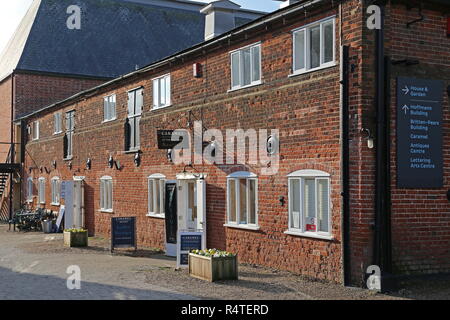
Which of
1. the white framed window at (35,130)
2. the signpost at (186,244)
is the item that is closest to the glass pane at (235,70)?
the signpost at (186,244)

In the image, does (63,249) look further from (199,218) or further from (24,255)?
(199,218)

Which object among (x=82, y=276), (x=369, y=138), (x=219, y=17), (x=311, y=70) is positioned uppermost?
(x=219, y=17)

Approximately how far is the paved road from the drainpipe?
3563 millimetres

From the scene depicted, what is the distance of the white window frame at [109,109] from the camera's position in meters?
22.2

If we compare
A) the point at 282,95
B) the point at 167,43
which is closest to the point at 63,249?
the point at 282,95

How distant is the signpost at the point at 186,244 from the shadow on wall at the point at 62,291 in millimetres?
2404

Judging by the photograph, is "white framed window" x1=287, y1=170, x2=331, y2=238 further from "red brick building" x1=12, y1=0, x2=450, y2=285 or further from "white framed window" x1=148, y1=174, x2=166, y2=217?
"white framed window" x1=148, y1=174, x2=166, y2=217

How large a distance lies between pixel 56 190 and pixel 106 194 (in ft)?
21.4

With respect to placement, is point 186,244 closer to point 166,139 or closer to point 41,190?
point 166,139

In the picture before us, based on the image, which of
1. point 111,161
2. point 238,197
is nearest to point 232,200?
point 238,197

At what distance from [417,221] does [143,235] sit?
10519 mm

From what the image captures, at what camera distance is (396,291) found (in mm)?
11039

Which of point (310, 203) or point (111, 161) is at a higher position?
point (111, 161)

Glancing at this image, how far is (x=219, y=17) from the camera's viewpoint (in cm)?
1956
